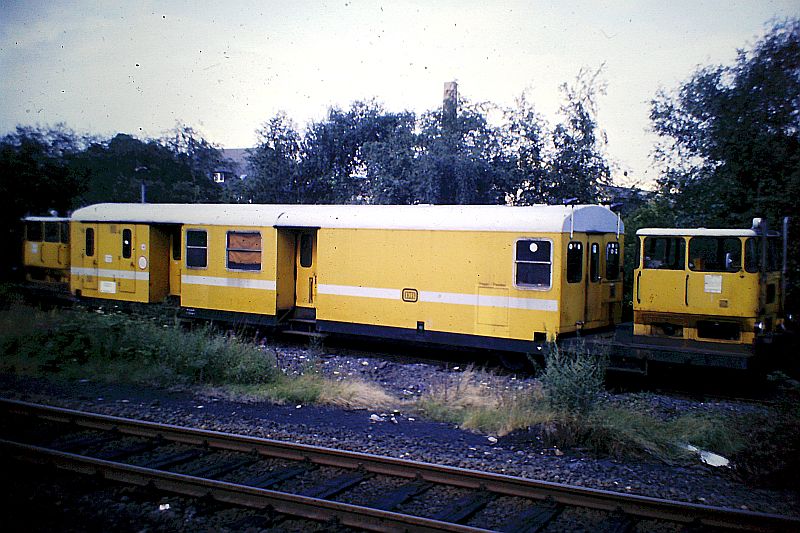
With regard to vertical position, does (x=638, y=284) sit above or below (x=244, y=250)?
below

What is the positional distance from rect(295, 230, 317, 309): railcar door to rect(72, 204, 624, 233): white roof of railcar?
71cm

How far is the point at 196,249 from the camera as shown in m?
15.2

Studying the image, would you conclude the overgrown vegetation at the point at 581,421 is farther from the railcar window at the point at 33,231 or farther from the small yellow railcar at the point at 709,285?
the railcar window at the point at 33,231

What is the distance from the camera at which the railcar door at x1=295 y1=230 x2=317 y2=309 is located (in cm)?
1446

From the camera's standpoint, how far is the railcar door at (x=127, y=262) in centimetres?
1602

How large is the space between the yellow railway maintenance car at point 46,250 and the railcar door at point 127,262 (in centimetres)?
264

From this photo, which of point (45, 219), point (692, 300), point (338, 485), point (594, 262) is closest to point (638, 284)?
point (692, 300)

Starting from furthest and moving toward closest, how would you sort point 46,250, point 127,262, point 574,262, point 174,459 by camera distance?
point 46,250 → point 127,262 → point 574,262 → point 174,459

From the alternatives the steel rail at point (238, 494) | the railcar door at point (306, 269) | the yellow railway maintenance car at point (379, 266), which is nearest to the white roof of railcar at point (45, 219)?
the yellow railway maintenance car at point (379, 266)

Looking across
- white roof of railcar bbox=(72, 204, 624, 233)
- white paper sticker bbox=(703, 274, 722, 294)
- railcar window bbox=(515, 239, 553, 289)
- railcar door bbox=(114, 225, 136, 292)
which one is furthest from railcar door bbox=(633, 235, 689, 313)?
railcar door bbox=(114, 225, 136, 292)

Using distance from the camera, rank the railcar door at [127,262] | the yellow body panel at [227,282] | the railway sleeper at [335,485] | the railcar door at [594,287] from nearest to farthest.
Answer: the railway sleeper at [335,485], the railcar door at [594,287], the yellow body panel at [227,282], the railcar door at [127,262]

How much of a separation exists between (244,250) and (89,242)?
204 inches

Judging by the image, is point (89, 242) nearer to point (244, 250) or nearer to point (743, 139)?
point (244, 250)

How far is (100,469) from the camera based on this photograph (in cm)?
635
